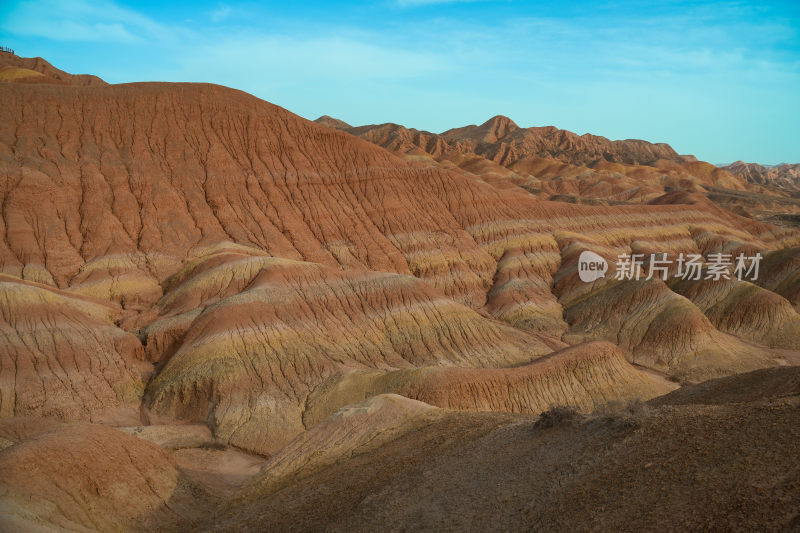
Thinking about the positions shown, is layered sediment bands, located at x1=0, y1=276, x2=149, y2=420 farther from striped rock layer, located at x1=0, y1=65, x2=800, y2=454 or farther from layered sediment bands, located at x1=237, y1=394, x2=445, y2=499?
layered sediment bands, located at x1=237, y1=394, x2=445, y2=499

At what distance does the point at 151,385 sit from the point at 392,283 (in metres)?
17.3

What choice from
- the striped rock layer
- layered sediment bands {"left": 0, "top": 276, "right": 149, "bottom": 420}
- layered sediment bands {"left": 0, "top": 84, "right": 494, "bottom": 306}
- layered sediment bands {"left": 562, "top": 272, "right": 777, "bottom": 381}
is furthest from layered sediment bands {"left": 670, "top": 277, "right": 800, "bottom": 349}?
layered sediment bands {"left": 0, "top": 276, "right": 149, "bottom": 420}

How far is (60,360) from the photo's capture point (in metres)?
38.1

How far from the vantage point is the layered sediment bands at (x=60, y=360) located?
35.9m

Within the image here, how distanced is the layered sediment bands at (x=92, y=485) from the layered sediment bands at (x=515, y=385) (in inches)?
511

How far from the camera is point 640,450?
13.6 metres

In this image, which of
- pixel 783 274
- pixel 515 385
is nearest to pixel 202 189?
pixel 515 385

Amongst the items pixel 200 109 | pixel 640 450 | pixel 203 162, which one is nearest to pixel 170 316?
pixel 203 162

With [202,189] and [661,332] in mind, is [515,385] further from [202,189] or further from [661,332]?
[202,189]

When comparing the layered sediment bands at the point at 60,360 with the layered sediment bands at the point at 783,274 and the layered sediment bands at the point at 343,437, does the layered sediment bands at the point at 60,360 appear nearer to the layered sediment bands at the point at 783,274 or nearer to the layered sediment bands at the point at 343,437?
the layered sediment bands at the point at 343,437

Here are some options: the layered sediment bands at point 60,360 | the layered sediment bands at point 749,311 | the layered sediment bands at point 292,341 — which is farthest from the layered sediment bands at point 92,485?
the layered sediment bands at point 749,311

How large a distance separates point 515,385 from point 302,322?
14.3m

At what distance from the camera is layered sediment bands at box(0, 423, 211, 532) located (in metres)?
18.4

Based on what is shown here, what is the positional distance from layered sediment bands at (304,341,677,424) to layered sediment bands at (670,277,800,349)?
1873 centimetres
